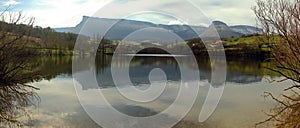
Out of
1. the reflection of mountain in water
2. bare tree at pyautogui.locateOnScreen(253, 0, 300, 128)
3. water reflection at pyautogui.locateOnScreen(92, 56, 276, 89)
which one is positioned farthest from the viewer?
water reflection at pyautogui.locateOnScreen(92, 56, 276, 89)

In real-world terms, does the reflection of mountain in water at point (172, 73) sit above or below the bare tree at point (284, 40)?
below

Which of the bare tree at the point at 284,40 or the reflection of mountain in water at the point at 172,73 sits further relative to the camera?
the reflection of mountain in water at the point at 172,73

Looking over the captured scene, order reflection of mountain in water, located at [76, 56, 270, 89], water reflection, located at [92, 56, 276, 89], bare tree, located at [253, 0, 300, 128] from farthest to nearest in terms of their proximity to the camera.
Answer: water reflection, located at [92, 56, 276, 89]
reflection of mountain in water, located at [76, 56, 270, 89]
bare tree, located at [253, 0, 300, 128]

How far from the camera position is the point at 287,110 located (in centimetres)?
1314

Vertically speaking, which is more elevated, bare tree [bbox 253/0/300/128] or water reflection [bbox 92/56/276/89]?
bare tree [bbox 253/0/300/128]

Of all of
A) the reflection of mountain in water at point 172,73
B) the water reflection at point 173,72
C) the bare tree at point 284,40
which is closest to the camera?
the bare tree at point 284,40

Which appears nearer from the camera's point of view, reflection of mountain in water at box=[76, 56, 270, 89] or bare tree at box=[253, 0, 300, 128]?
bare tree at box=[253, 0, 300, 128]

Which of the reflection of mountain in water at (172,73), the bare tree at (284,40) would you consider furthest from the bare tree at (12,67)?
the bare tree at (284,40)

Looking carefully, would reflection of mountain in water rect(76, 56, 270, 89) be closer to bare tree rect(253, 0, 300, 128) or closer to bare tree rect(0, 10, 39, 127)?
bare tree rect(0, 10, 39, 127)

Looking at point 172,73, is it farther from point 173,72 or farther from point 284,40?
point 284,40

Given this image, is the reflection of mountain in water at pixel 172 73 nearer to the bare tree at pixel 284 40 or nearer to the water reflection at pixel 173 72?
the water reflection at pixel 173 72

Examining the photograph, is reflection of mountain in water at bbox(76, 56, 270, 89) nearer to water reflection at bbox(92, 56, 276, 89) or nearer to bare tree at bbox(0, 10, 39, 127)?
water reflection at bbox(92, 56, 276, 89)

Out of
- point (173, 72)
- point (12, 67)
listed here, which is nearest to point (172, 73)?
point (173, 72)

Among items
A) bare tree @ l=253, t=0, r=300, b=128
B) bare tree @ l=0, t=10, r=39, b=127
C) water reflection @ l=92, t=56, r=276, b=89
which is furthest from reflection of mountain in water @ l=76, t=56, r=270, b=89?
bare tree @ l=253, t=0, r=300, b=128
